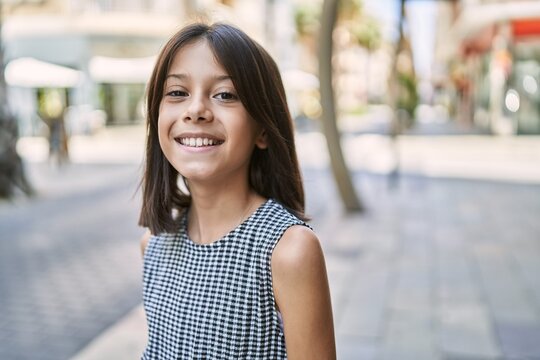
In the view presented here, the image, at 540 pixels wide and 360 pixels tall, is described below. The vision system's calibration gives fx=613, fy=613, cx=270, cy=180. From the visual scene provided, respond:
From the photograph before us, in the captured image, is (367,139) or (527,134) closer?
(527,134)

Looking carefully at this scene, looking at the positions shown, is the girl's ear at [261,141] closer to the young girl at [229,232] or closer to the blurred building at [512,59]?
the young girl at [229,232]

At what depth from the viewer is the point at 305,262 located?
4.16 feet

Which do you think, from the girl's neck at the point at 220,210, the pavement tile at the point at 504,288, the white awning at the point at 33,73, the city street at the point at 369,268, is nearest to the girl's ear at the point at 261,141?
the girl's neck at the point at 220,210

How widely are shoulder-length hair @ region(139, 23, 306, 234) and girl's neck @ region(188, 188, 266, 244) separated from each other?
78 millimetres

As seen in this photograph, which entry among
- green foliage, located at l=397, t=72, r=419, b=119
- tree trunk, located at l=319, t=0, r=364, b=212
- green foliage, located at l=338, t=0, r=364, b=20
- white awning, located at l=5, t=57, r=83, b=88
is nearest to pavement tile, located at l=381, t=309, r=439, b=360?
tree trunk, located at l=319, t=0, r=364, b=212

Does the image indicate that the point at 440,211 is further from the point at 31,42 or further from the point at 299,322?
the point at 31,42

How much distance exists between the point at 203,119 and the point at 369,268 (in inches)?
193

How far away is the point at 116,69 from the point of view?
28641 mm

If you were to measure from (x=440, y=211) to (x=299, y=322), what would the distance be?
8410 mm

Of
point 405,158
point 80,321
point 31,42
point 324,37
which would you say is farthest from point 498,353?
point 31,42

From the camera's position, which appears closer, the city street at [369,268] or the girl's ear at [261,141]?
the girl's ear at [261,141]

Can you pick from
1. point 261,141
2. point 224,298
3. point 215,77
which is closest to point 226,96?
point 215,77

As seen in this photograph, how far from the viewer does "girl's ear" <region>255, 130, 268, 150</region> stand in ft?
4.91

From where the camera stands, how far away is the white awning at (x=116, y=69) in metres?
28.3
